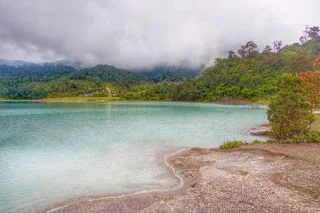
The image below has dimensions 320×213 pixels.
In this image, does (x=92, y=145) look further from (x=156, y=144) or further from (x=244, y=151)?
(x=244, y=151)

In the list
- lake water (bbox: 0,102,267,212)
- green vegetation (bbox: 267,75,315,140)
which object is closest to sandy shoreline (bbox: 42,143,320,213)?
lake water (bbox: 0,102,267,212)

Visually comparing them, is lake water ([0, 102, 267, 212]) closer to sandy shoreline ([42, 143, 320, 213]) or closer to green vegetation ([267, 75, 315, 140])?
sandy shoreline ([42, 143, 320, 213])

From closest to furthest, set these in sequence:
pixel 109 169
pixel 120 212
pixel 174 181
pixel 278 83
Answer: pixel 120 212 → pixel 174 181 → pixel 109 169 → pixel 278 83

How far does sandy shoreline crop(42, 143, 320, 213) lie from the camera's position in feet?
54.3

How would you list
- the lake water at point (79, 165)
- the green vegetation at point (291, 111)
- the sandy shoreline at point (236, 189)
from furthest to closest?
1. the green vegetation at point (291, 111)
2. the lake water at point (79, 165)
3. the sandy shoreline at point (236, 189)

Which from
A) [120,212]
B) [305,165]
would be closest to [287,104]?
[305,165]

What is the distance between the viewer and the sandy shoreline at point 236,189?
16.6 m

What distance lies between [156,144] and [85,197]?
75.1 feet

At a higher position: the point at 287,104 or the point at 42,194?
the point at 287,104

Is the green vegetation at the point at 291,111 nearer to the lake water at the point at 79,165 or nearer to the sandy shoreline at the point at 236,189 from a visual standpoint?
the sandy shoreline at the point at 236,189

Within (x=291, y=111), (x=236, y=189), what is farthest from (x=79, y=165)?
(x=291, y=111)

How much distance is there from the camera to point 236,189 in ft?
63.4

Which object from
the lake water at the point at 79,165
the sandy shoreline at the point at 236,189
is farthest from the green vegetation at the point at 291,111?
the lake water at the point at 79,165

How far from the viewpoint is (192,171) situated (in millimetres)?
26219
